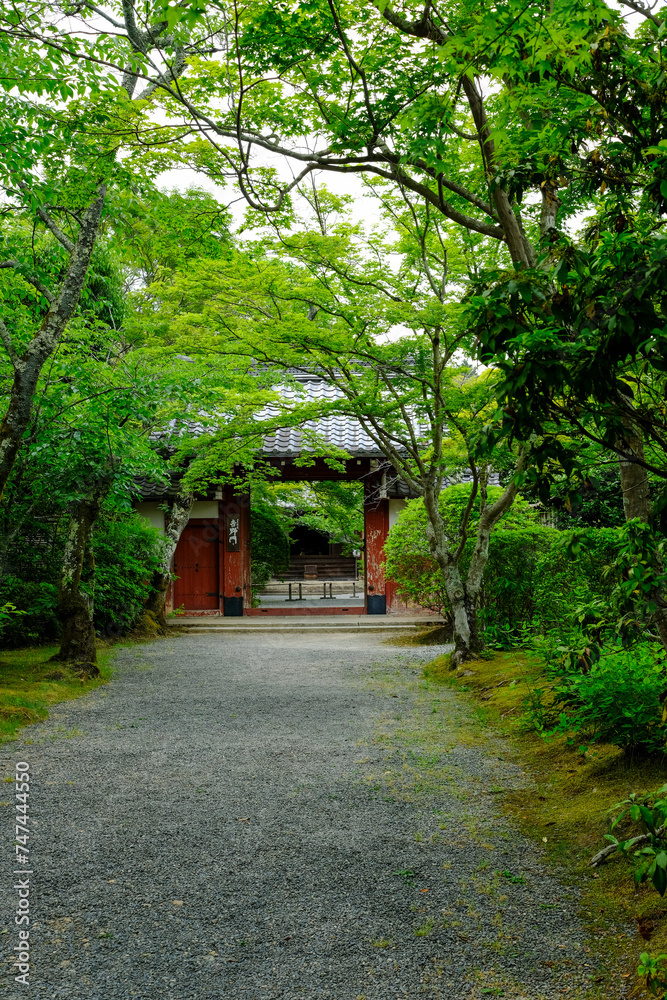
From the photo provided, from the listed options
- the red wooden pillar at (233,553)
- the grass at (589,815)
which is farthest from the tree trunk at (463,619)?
the red wooden pillar at (233,553)

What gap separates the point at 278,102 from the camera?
5.44 metres

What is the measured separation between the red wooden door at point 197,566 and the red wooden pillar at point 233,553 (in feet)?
0.90

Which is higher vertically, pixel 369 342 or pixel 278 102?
pixel 278 102

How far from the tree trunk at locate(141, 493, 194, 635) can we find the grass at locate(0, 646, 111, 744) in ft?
11.5

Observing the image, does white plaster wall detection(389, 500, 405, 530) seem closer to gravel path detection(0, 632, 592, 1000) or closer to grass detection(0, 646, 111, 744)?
grass detection(0, 646, 111, 744)

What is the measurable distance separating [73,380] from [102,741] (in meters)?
3.59

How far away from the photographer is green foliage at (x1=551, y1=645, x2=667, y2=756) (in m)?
4.11

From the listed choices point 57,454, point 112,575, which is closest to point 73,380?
point 57,454

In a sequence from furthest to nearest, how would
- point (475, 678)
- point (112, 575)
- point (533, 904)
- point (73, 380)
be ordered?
point (112, 575) → point (475, 678) → point (73, 380) → point (533, 904)

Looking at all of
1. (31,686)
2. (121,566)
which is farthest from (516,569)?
(121,566)

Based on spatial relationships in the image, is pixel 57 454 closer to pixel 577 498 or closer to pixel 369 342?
pixel 369 342

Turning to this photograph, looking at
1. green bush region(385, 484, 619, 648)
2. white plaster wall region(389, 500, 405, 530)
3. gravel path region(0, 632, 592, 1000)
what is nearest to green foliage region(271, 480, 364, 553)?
white plaster wall region(389, 500, 405, 530)
